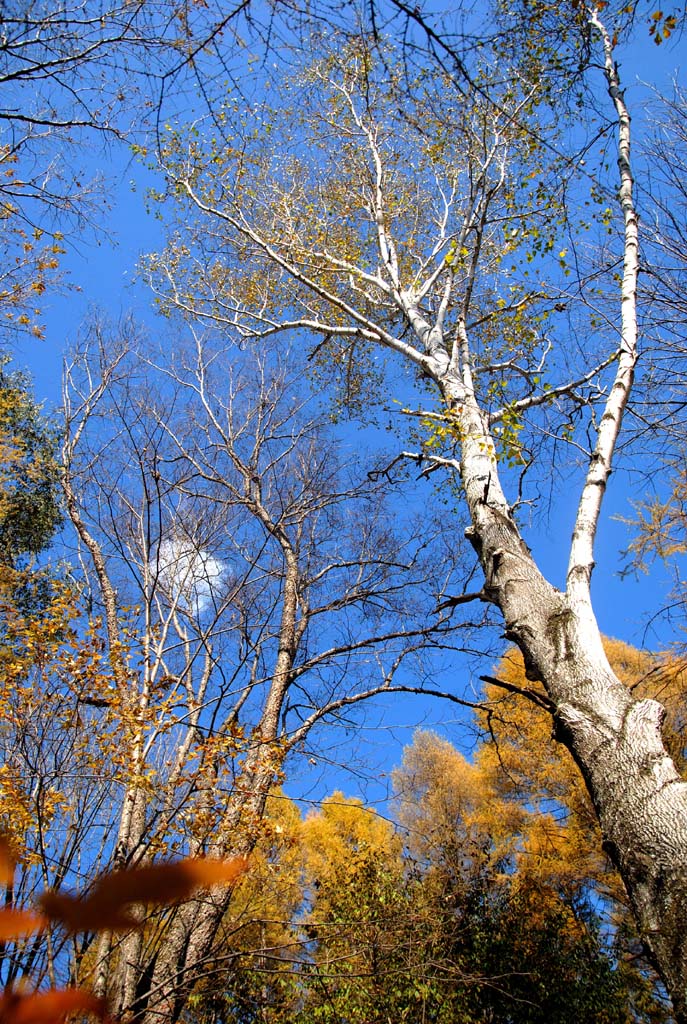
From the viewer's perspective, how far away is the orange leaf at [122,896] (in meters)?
0.35

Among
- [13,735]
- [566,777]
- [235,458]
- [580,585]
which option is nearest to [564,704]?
[580,585]

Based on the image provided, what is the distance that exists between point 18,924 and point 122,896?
55 millimetres

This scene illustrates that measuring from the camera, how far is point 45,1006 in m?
0.37

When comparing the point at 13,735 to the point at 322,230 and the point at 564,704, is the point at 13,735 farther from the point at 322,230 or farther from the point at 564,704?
the point at 322,230

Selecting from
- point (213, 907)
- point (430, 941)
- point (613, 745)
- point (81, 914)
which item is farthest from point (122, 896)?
point (430, 941)

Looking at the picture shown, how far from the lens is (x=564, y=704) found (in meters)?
2.71

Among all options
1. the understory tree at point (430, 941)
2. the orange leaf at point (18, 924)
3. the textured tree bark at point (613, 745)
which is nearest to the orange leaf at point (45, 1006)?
the orange leaf at point (18, 924)

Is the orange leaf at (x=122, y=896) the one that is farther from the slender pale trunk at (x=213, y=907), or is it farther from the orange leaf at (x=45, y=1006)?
the slender pale trunk at (x=213, y=907)

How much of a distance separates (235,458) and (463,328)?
3.36 m

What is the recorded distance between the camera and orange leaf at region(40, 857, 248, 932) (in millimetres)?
354

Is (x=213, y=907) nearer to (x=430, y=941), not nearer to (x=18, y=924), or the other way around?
(x=430, y=941)

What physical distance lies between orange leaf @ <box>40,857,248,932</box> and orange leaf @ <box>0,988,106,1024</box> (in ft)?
0.16

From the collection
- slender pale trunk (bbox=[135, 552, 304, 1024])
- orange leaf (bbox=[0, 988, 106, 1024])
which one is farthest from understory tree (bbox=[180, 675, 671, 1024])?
orange leaf (bbox=[0, 988, 106, 1024])

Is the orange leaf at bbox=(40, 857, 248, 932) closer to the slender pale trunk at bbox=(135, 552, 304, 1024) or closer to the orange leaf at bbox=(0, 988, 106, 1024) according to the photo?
the orange leaf at bbox=(0, 988, 106, 1024)
